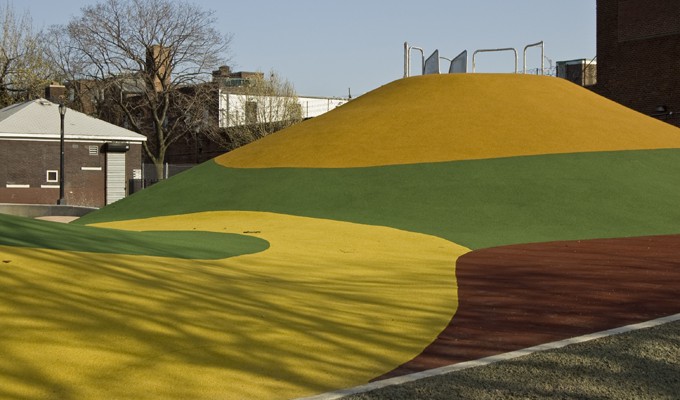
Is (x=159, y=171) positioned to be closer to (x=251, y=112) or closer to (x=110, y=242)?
(x=251, y=112)

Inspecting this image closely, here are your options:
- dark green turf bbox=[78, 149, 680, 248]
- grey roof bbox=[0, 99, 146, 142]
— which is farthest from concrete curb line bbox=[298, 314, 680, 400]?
grey roof bbox=[0, 99, 146, 142]

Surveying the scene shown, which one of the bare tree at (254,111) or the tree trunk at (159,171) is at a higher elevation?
the bare tree at (254,111)

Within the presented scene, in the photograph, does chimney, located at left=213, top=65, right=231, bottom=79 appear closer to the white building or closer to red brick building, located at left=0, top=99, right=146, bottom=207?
the white building

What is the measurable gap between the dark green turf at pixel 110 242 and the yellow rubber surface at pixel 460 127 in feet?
39.8

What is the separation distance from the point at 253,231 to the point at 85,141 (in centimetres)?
3339

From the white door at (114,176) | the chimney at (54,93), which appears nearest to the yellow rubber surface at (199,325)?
the white door at (114,176)

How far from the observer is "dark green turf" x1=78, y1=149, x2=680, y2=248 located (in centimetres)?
2214

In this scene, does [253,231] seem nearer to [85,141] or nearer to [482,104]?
[482,104]

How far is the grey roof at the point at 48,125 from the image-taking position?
49.3 meters

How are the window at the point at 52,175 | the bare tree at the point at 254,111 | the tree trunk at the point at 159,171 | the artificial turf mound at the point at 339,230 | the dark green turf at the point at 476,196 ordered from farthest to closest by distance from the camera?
the bare tree at the point at 254,111, the tree trunk at the point at 159,171, the window at the point at 52,175, the dark green turf at the point at 476,196, the artificial turf mound at the point at 339,230

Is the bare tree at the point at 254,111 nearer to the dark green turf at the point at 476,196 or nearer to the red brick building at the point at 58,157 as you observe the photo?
the red brick building at the point at 58,157

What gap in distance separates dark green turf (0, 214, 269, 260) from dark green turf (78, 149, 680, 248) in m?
6.03

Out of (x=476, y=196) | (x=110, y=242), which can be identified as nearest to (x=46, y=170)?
(x=476, y=196)

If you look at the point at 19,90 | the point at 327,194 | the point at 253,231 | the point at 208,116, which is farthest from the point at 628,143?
the point at 19,90
